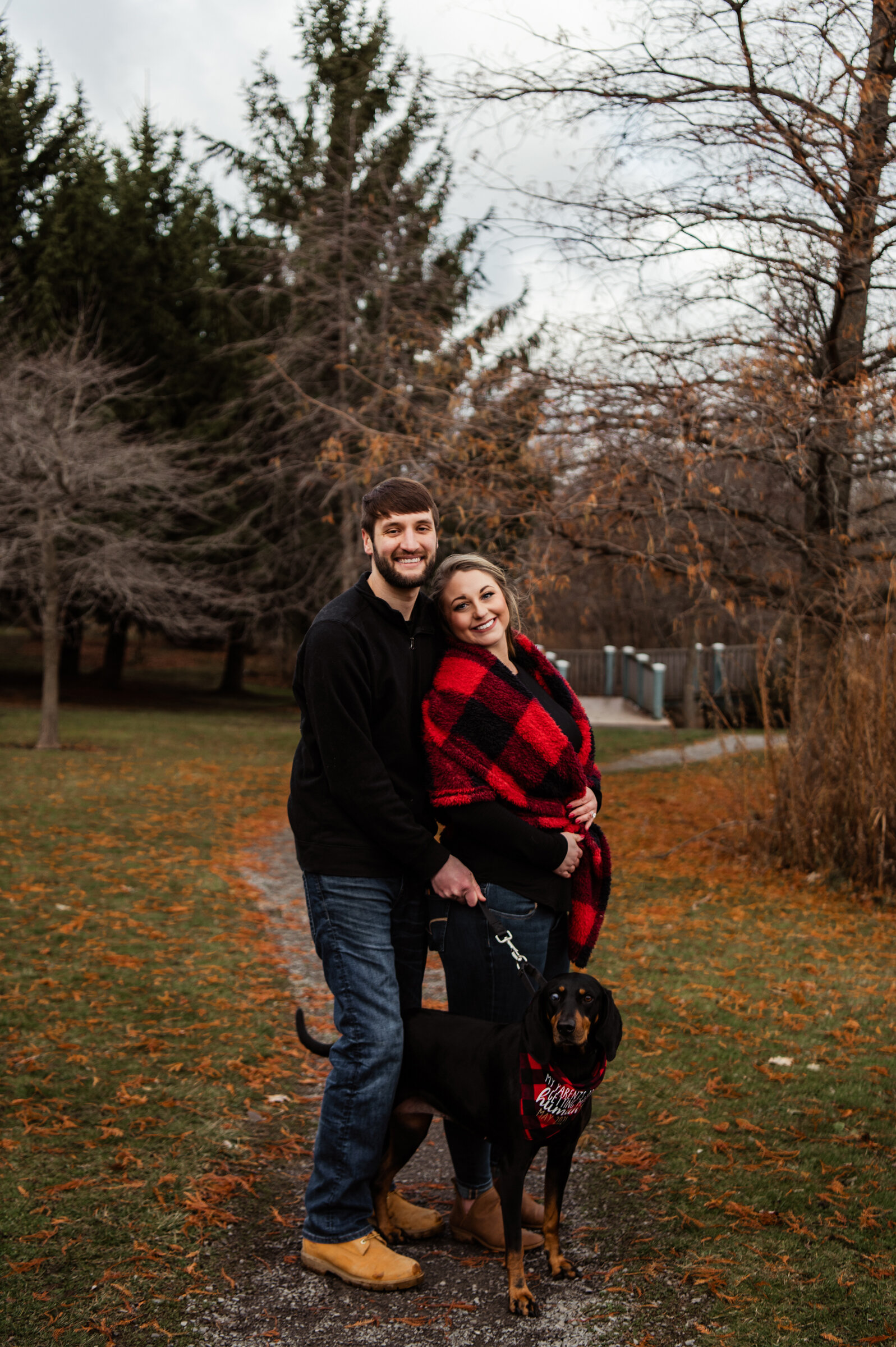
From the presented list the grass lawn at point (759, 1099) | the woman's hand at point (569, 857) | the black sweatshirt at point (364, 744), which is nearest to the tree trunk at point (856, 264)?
the grass lawn at point (759, 1099)

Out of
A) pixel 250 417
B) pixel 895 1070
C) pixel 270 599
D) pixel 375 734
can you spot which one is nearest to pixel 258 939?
pixel 895 1070

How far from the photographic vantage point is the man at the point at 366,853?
286 cm

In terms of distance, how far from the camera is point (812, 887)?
793 centimetres

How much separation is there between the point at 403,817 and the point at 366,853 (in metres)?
0.16

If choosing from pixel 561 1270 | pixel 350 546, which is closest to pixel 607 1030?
pixel 561 1270

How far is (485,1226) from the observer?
3.19 metres

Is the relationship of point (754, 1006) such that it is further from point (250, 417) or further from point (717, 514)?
point (250, 417)

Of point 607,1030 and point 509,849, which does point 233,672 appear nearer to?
point 509,849

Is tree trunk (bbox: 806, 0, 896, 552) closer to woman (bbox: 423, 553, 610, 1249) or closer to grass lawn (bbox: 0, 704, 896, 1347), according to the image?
grass lawn (bbox: 0, 704, 896, 1347)

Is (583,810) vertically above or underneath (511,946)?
above

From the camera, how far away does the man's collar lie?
2992mm

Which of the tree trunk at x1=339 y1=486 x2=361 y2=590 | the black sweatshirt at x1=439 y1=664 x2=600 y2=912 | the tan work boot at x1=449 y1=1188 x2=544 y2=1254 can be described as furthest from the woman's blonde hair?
the tree trunk at x1=339 y1=486 x2=361 y2=590

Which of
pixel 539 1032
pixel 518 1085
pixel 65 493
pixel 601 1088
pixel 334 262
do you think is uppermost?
pixel 334 262

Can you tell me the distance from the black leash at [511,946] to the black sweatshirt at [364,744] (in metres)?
0.22
